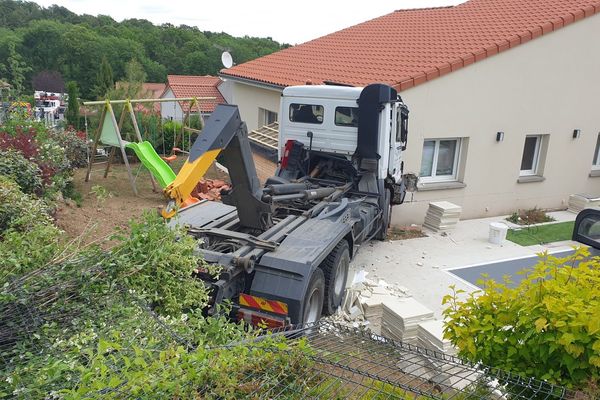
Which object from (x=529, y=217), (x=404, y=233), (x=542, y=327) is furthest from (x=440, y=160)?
(x=542, y=327)

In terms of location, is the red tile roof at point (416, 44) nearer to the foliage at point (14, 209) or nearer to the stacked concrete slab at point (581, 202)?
the stacked concrete slab at point (581, 202)

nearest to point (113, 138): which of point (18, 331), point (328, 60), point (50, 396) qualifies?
point (328, 60)

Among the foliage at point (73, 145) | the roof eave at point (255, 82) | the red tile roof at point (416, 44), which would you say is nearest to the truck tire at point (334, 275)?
the red tile roof at point (416, 44)

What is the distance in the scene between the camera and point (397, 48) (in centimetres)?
1346

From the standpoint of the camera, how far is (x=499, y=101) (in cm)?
1131

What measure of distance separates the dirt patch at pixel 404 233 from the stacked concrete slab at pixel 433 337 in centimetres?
444

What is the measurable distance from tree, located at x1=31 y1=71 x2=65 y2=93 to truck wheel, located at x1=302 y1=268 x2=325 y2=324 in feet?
160

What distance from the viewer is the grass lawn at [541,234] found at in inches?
402

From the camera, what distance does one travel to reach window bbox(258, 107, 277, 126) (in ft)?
48.0

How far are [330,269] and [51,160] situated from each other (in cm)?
673

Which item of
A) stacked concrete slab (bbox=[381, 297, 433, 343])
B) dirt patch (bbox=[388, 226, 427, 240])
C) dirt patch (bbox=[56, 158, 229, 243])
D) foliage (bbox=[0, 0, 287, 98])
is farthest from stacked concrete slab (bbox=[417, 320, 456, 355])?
foliage (bbox=[0, 0, 287, 98])

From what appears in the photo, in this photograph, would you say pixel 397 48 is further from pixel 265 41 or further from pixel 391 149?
pixel 265 41

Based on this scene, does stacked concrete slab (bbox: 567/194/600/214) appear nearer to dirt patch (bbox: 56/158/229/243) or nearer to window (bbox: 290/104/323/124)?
window (bbox: 290/104/323/124)

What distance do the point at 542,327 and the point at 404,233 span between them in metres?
7.76
